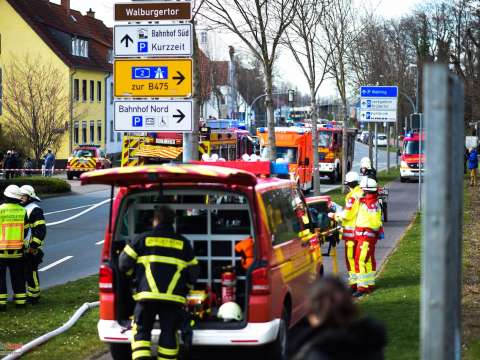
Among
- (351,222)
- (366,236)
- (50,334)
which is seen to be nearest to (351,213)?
(351,222)

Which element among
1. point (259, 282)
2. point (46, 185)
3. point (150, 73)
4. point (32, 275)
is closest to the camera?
point (259, 282)

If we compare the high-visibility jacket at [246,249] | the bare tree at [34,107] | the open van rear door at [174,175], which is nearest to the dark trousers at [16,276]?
the open van rear door at [174,175]

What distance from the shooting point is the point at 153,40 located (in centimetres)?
1240

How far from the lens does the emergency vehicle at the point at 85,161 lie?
50562 millimetres

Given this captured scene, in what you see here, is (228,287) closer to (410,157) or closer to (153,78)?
(153,78)

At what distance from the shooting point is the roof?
6475cm

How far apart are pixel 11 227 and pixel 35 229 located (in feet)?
1.22

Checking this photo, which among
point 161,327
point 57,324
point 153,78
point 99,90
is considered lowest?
point 57,324

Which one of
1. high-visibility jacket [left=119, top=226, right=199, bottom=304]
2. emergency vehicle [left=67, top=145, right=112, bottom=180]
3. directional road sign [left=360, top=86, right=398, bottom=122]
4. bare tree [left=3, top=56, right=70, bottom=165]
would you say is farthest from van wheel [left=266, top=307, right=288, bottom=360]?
bare tree [left=3, top=56, right=70, bottom=165]

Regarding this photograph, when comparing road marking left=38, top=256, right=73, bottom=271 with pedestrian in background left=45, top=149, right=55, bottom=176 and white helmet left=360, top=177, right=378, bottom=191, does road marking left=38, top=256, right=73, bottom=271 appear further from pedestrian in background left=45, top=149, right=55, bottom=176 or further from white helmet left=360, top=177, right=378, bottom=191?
pedestrian in background left=45, top=149, right=55, bottom=176

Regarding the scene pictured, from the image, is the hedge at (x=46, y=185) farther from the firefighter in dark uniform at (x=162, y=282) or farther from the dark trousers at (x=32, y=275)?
the firefighter in dark uniform at (x=162, y=282)

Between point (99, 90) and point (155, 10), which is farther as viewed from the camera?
point (99, 90)

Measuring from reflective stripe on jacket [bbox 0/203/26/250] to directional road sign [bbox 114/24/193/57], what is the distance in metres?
2.38

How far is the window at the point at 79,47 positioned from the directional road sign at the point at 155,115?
189 ft
